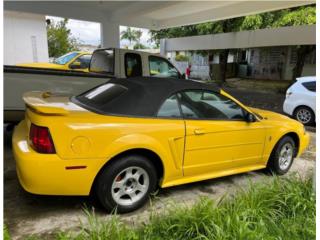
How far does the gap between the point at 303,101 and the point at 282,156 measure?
483cm

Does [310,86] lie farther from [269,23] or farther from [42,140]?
[269,23]

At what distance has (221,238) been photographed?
2.55 meters

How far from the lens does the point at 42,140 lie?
3.00 m

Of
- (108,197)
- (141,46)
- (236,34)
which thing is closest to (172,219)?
(108,197)

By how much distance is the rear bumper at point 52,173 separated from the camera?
9.66 ft

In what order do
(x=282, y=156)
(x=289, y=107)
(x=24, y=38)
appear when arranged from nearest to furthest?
1. (x=282, y=156)
2. (x=289, y=107)
3. (x=24, y=38)

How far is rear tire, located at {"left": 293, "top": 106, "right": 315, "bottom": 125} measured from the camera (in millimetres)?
8914

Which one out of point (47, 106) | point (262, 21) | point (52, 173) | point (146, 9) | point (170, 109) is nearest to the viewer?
point (52, 173)

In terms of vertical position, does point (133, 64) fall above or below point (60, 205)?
above

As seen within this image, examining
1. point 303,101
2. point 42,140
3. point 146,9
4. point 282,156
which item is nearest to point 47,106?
point 42,140

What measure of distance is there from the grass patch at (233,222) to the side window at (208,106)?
3.65 ft

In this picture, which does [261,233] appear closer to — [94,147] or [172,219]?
[172,219]

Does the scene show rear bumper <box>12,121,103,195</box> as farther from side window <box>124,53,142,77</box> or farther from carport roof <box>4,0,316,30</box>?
carport roof <box>4,0,316,30</box>

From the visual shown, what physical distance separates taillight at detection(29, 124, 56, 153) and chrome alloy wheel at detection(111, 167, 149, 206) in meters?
0.77
